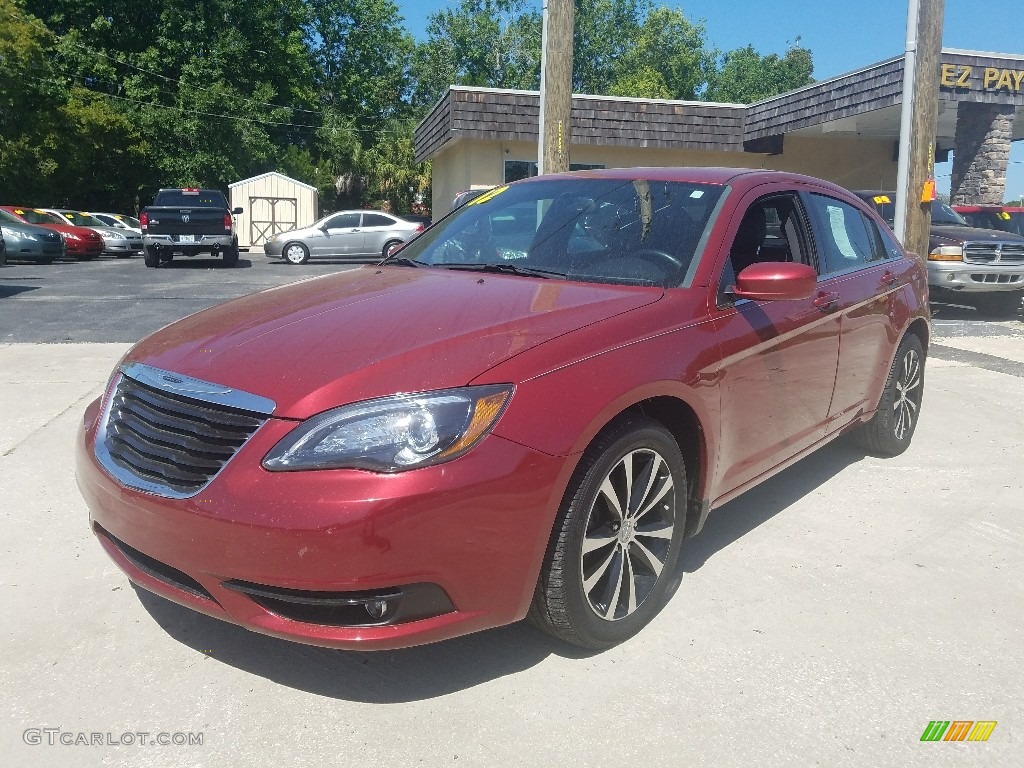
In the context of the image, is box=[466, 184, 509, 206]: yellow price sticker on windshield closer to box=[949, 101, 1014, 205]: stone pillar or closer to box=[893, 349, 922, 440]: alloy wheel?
box=[893, 349, 922, 440]: alloy wheel

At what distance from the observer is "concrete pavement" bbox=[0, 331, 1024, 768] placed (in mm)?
2516

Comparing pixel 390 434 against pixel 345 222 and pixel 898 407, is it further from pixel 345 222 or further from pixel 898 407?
pixel 345 222

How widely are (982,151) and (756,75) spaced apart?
5822cm

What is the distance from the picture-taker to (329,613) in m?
2.48

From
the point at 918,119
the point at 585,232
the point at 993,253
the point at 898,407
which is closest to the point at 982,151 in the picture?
the point at 993,253

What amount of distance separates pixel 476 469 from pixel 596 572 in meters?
0.70

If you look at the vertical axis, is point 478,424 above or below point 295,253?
below

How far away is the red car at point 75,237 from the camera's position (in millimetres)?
24781

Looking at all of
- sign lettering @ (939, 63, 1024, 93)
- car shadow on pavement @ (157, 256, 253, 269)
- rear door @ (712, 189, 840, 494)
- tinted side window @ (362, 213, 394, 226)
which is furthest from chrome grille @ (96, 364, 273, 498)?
tinted side window @ (362, 213, 394, 226)

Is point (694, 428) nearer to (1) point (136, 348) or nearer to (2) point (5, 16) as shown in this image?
(1) point (136, 348)

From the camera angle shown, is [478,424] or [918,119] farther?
[918,119]

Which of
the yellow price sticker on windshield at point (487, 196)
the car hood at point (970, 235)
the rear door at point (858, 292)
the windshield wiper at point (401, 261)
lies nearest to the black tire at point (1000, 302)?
the car hood at point (970, 235)

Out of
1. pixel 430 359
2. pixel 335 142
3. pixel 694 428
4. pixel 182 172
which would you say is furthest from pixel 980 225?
pixel 335 142

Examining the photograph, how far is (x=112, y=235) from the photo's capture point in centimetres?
2731
